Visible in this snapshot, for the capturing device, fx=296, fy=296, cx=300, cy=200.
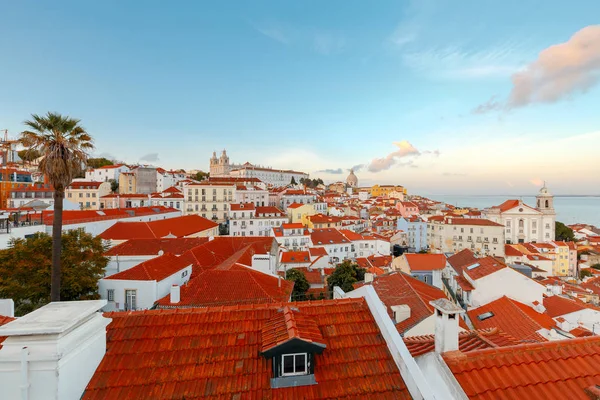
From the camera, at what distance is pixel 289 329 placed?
4055 millimetres

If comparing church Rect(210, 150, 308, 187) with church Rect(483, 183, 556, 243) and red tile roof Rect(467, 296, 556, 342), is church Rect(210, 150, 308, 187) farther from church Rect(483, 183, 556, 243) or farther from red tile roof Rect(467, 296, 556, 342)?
red tile roof Rect(467, 296, 556, 342)

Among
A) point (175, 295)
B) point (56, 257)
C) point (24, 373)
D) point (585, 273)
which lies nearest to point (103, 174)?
point (56, 257)

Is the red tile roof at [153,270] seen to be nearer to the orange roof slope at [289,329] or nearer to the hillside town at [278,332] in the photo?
the hillside town at [278,332]

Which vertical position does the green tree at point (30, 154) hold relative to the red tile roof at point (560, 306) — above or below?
above

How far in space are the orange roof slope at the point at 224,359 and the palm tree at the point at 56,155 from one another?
949 cm

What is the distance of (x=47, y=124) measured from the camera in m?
11.6

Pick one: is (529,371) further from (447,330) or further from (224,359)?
(224,359)

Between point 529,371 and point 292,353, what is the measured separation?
3.24 m

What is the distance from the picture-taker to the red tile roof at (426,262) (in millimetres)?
28734

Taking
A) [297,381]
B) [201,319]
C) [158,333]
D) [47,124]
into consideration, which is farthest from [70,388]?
[47,124]

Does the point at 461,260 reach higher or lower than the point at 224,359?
lower

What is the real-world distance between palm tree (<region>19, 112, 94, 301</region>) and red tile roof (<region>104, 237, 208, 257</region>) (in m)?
9.97

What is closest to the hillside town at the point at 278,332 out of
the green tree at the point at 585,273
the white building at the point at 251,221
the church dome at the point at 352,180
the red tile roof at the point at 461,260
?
the red tile roof at the point at 461,260

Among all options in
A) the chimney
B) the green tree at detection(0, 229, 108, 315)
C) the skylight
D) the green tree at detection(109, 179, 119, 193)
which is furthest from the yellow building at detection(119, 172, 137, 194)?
the chimney
